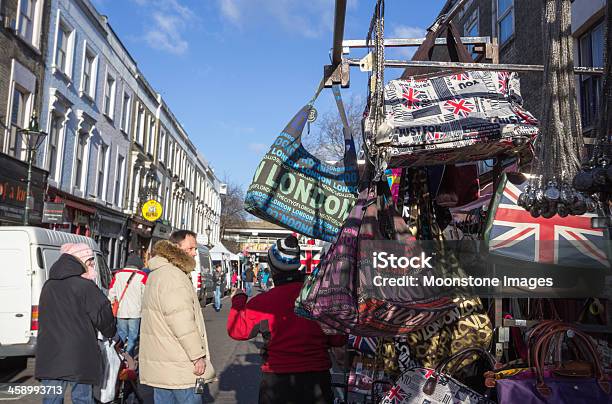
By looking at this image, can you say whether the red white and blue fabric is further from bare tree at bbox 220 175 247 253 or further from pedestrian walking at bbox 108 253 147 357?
bare tree at bbox 220 175 247 253

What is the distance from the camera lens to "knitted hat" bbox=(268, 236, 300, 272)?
12.1ft

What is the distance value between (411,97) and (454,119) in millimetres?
241

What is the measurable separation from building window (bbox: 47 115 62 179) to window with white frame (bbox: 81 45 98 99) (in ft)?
7.59

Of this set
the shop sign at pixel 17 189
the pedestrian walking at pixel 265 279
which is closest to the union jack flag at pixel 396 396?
the shop sign at pixel 17 189

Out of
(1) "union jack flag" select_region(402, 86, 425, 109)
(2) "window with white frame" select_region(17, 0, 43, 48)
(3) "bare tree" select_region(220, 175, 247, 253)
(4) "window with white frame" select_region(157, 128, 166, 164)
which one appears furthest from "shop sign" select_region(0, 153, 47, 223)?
(3) "bare tree" select_region(220, 175, 247, 253)

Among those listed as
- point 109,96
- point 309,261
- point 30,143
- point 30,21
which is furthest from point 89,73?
point 309,261

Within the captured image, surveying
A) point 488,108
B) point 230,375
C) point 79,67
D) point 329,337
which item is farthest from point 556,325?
point 79,67

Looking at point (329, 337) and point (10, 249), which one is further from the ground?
point (10, 249)

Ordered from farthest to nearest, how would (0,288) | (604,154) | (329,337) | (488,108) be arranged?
(0,288) → (329,337) → (488,108) → (604,154)

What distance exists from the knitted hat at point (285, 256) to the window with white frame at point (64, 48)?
54.8 feet

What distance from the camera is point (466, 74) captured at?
2.61 meters

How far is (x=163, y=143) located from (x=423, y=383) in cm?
3345

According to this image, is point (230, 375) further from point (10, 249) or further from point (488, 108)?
point (488, 108)

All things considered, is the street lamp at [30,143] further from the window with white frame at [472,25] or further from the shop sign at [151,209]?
the window with white frame at [472,25]
